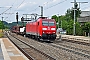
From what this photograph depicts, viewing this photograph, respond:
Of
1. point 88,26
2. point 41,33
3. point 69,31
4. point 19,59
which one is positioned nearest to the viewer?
point 19,59

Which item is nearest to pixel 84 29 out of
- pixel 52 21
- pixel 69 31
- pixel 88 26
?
pixel 88 26

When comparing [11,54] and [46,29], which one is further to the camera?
[46,29]

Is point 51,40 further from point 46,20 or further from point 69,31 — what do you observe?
point 69,31

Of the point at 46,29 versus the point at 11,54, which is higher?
the point at 46,29

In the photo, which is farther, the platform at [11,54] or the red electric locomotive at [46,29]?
the red electric locomotive at [46,29]

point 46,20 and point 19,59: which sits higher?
point 46,20

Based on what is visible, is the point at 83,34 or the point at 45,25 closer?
the point at 45,25

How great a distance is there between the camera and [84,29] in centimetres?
5862

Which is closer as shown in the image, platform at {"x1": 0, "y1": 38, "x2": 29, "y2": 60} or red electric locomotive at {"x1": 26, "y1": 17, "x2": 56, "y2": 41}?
platform at {"x1": 0, "y1": 38, "x2": 29, "y2": 60}

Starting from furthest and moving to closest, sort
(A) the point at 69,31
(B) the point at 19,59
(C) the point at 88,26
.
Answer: (A) the point at 69,31 → (C) the point at 88,26 → (B) the point at 19,59

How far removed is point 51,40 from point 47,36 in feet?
3.80

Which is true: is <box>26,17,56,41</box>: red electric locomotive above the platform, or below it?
above

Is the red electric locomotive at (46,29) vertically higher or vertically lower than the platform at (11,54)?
higher

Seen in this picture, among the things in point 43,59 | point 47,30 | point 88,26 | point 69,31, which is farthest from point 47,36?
point 69,31
